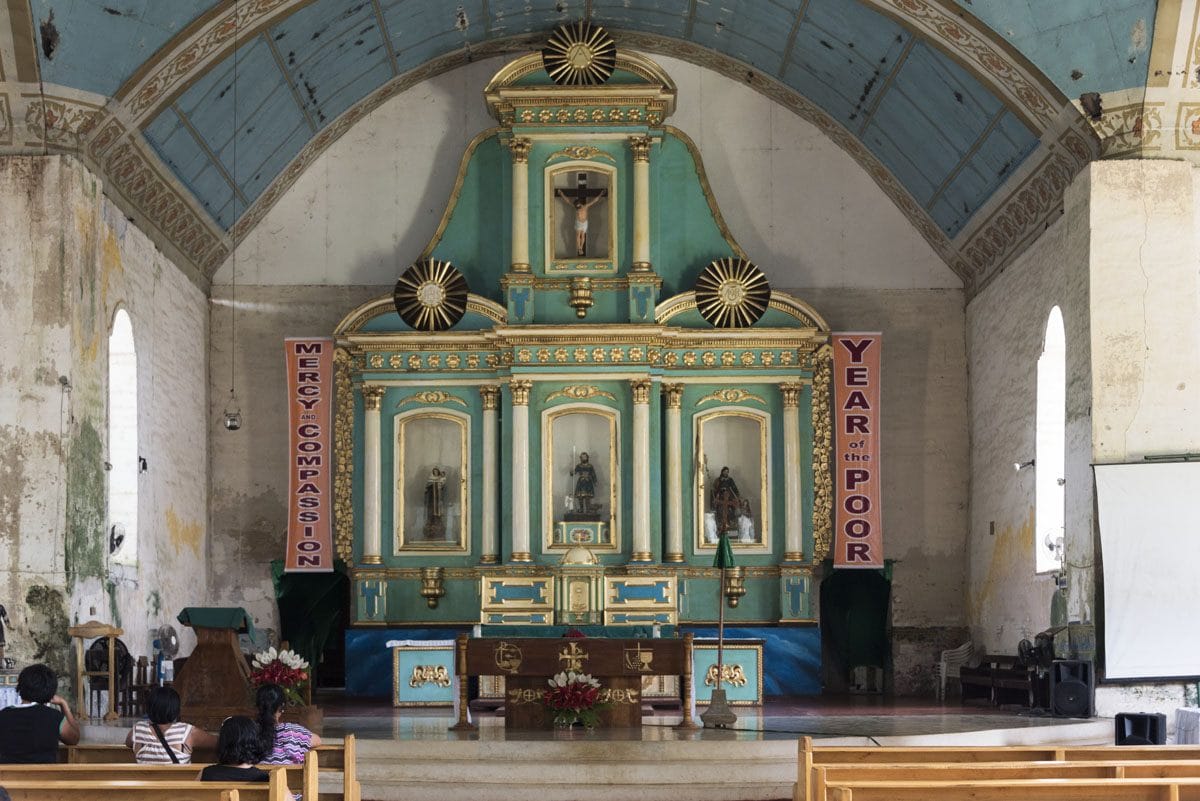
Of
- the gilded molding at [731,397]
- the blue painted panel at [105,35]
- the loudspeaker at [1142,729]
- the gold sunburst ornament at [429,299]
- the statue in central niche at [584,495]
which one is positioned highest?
the blue painted panel at [105,35]

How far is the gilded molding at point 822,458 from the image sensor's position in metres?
18.4

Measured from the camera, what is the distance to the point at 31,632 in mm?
13547

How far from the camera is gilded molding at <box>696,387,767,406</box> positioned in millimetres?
18531

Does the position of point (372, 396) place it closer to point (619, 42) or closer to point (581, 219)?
point (581, 219)

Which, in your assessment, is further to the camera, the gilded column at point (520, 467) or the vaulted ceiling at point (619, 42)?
the gilded column at point (520, 467)

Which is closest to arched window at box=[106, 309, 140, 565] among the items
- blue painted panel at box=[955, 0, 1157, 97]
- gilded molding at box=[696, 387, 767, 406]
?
gilded molding at box=[696, 387, 767, 406]

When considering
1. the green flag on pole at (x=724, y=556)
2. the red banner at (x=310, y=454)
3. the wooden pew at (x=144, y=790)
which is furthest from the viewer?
the red banner at (x=310, y=454)

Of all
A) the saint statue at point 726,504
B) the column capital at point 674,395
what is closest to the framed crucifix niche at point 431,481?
the column capital at point 674,395

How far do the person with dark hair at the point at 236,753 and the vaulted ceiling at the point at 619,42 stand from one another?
7.74m

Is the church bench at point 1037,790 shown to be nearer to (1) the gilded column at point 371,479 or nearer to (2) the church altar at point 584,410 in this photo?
(2) the church altar at point 584,410

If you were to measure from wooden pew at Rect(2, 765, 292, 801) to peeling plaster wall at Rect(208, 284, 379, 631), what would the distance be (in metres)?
11.9

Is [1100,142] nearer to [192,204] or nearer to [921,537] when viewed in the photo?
[921,537]

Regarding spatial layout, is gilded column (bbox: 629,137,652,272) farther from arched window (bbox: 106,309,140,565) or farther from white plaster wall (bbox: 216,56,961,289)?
arched window (bbox: 106,309,140,565)

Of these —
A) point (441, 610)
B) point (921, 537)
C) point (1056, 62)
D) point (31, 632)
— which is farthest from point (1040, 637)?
point (31, 632)
